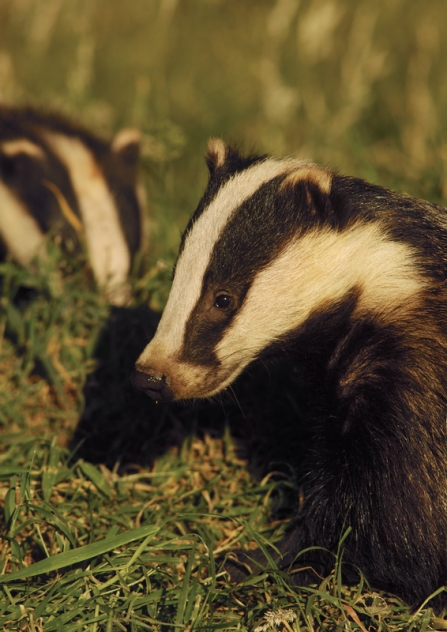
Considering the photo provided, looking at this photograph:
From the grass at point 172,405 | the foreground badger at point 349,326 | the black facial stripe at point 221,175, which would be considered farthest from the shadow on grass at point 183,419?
the black facial stripe at point 221,175

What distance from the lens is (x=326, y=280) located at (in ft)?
9.78

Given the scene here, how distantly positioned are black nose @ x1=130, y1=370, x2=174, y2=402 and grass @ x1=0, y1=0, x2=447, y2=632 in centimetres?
47

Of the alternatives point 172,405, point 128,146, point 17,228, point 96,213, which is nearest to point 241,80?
point 128,146

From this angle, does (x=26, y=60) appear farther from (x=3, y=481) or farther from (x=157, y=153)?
(x=3, y=481)

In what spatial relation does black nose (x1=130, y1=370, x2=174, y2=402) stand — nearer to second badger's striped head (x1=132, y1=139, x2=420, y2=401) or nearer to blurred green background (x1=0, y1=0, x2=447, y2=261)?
second badger's striped head (x1=132, y1=139, x2=420, y2=401)

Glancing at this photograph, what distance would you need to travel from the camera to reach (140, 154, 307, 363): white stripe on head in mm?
2955

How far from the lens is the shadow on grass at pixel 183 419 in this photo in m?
3.97

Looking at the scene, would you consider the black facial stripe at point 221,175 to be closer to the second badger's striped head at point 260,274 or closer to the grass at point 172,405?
the second badger's striped head at point 260,274

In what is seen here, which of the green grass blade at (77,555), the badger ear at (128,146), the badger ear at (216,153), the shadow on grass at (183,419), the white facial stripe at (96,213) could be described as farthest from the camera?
the badger ear at (128,146)

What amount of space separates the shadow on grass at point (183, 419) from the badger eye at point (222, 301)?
101cm

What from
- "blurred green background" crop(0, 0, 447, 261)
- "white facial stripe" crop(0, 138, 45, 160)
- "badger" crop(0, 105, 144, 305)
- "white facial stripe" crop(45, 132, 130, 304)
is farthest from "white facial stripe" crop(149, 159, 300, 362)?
"white facial stripe" crop(0, 138, 45, 160)

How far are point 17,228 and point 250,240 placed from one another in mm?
2821

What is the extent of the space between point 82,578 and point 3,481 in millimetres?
742

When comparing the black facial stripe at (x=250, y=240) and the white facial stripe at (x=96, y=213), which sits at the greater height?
the black facial stripe at (x=250, y=240)
